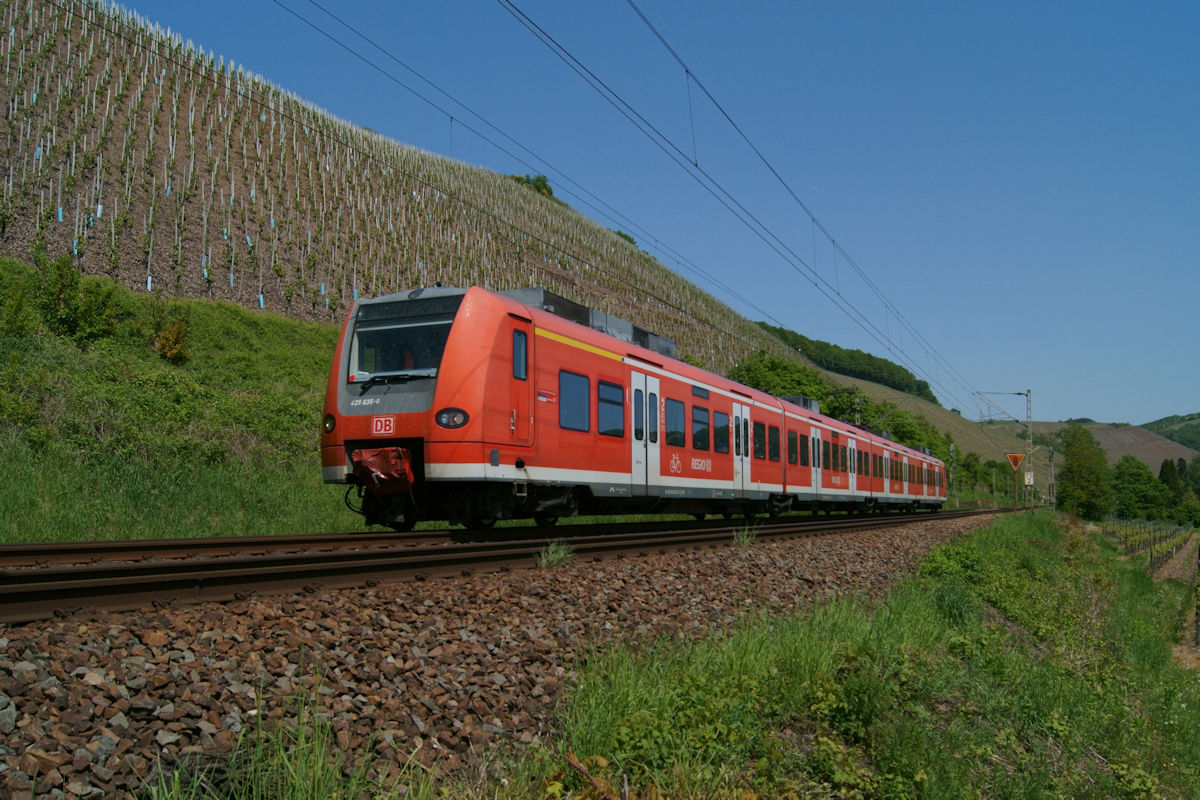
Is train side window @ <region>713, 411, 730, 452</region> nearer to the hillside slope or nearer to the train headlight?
the train headlight

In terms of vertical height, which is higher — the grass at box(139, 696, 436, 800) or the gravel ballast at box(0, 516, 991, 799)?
the gravel ballast at box(0, 516, 991, 799)

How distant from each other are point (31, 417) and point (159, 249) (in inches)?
991

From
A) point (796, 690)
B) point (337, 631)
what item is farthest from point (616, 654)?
point (337, 631)

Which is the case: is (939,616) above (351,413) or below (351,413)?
below

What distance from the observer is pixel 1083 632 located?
1277cm

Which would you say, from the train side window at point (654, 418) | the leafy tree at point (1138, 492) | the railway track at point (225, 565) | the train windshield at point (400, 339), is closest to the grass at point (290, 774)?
the railway track at point (225, 565)

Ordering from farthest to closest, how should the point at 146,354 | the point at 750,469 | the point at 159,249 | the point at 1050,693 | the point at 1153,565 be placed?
the point at 1153,565 < the point at 159,249 < the point at 146,354 < the point at 750,469 < the point at 1050,693

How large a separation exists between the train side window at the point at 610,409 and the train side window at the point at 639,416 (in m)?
0.43

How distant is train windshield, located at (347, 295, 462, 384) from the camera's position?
34.1 ft

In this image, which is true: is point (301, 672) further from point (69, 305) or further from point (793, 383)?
point (793, 383)

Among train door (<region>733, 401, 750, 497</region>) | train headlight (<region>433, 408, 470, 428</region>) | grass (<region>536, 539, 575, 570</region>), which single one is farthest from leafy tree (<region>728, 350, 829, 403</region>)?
grass (<region>536, 539, 575, 570</region>)

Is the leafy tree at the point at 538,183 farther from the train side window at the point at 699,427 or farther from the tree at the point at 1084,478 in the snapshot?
the train side window at the point at 699,427

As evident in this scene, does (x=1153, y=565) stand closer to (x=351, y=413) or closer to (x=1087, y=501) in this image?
(x=1087, y=501)

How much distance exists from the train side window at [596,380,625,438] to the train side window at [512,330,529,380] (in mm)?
1971
